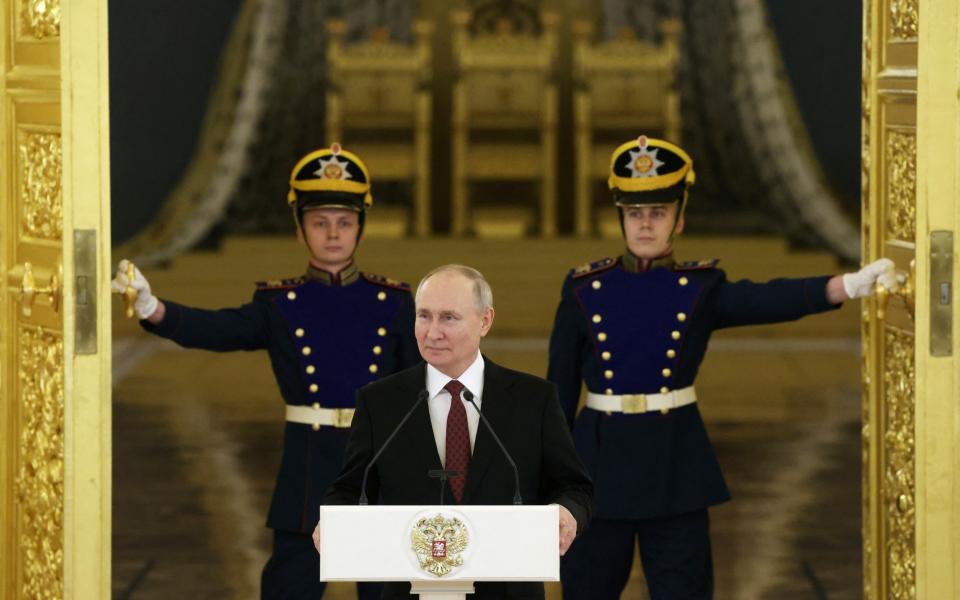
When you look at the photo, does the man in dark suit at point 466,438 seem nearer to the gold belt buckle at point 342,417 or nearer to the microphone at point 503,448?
the microphone at point 503,448

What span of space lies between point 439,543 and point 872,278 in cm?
183

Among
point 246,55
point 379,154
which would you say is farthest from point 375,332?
point 246,55

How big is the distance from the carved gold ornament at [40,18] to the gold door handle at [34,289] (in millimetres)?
→ 582

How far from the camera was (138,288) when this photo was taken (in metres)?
5.09

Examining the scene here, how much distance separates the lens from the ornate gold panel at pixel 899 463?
509 centimetres

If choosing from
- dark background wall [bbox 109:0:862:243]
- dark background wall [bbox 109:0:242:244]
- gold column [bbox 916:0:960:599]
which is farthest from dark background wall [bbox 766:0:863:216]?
gold column [bbox 916:0:960:599]

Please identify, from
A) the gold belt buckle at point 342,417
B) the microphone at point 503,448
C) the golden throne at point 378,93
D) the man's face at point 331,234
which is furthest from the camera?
the golden throne at point 378,93

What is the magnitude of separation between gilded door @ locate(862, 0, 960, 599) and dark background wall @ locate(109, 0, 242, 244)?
10572 mm

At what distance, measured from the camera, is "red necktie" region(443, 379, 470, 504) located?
13.2ft

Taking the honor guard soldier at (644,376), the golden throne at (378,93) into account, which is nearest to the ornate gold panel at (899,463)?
the honor guard soldier at (644,376)

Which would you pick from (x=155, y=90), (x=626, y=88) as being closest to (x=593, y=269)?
(x=626, y=88)

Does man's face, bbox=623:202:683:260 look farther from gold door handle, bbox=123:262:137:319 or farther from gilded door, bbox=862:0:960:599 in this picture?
gold door handle, bbox=123:262:137:319

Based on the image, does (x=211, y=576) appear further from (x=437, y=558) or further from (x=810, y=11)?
(x=810, y=11)

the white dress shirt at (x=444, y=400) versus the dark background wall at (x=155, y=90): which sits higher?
the dark background wall at (x=155, y=90)
